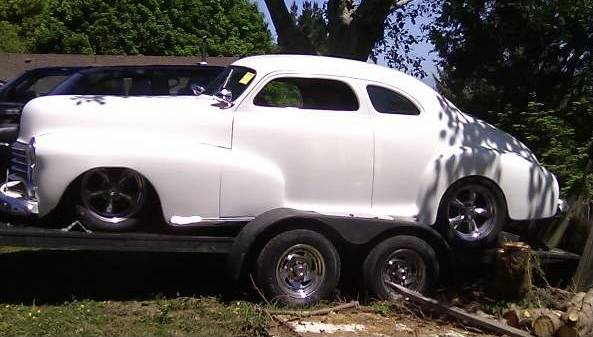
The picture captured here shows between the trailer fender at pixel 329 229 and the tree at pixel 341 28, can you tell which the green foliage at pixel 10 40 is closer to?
the tree at pixel 341 28

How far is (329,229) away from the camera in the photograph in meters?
6.83

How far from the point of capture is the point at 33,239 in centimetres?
623

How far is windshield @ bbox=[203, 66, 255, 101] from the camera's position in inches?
281

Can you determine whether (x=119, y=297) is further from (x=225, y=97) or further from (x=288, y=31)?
(x=288, y=31)

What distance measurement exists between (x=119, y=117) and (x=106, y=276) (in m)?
1.81

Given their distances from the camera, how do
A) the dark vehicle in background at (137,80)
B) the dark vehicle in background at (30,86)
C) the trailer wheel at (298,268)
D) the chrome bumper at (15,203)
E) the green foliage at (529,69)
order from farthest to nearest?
1. the dark vehicle in background at (30,86)
2. the dark vehicle in background at (137,80)
3. the green foliage at (529,69)
4. the trailer wheel at (298,268)
5. the chrome bumper at (15,203)

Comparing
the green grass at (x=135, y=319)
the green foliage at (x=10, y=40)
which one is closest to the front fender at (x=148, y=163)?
the green grass at (x=135, y=319)

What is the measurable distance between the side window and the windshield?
1.09 m

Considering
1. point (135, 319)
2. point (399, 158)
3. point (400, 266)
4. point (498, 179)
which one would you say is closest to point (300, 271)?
point (400, 266)

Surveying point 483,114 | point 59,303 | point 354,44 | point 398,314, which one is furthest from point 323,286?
point 483,114

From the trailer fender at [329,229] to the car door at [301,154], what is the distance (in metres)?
0.20

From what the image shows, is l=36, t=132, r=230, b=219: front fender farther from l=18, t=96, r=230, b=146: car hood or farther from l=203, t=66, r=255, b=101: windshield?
l=203, t=66, r=255, b=101: windshield

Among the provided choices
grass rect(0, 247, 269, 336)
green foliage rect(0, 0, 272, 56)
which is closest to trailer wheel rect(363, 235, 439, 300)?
grass rect(0, 247, 269, 336)

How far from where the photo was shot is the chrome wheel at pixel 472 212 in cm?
731
